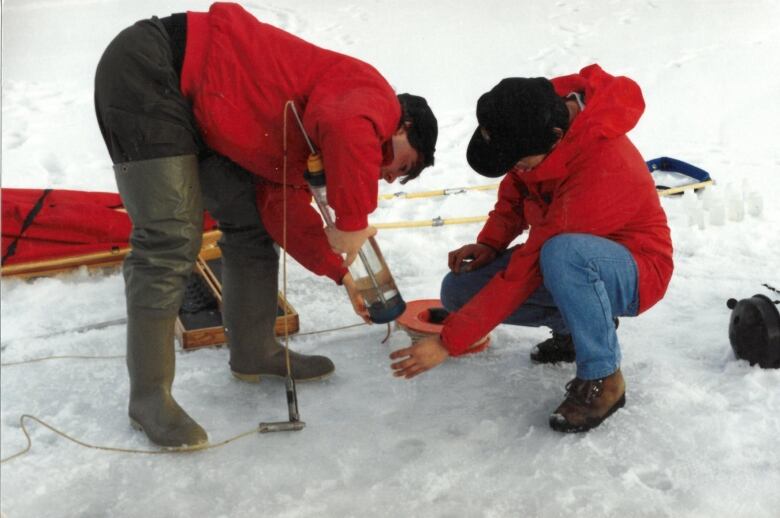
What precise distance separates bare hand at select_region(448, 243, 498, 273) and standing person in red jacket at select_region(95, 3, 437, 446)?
0.64 meters

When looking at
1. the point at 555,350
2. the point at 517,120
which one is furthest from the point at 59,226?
the point at 517,120

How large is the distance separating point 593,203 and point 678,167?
2864mm

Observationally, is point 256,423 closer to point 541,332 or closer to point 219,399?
point 219,399

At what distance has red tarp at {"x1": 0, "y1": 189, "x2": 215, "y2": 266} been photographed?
3752 mm

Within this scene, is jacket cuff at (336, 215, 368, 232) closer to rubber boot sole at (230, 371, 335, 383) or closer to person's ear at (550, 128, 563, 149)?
person's ear at (550, 128, 563, 149)

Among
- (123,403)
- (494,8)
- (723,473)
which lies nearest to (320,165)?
(123,403)

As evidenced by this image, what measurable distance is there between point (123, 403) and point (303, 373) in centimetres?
62

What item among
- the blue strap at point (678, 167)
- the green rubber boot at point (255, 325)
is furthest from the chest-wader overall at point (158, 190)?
the blue strap at point (678, 167)

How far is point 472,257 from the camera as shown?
9.81ft

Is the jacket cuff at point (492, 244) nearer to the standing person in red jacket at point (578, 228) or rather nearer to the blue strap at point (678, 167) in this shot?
the standing person in red jacket at point (578, 228)

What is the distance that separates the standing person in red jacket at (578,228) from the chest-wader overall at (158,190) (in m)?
0.72

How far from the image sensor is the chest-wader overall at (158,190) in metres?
2.29

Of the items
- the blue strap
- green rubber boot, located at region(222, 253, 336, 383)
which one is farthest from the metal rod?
the blue strap

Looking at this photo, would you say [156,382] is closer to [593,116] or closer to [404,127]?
[404,127]
